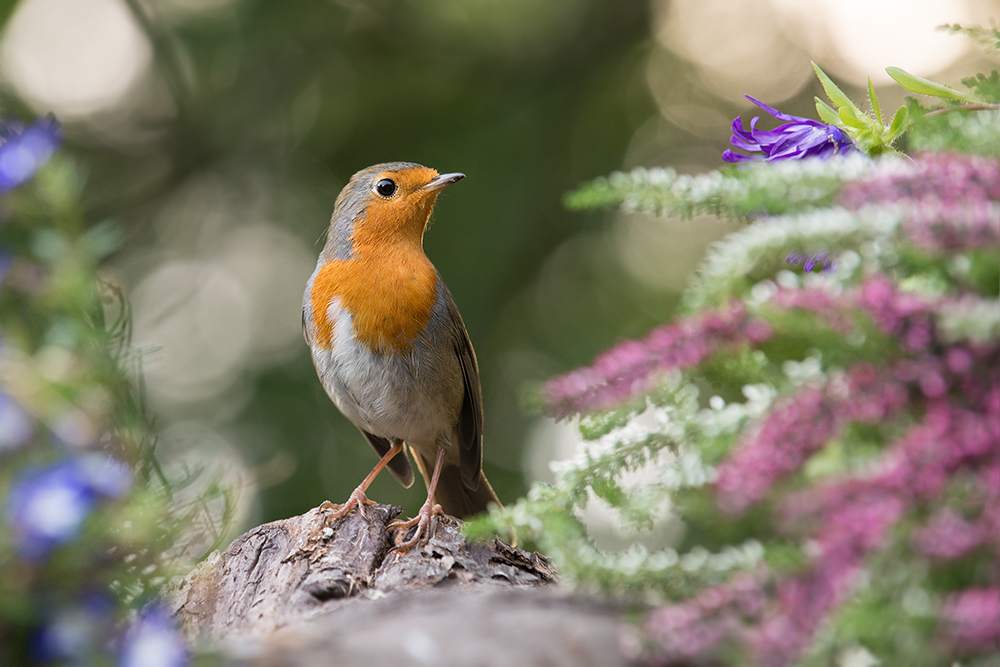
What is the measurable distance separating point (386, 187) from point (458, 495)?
62.7 inches

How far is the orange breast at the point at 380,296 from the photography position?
348 cm

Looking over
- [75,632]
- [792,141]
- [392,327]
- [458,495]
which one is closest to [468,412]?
[458,495]

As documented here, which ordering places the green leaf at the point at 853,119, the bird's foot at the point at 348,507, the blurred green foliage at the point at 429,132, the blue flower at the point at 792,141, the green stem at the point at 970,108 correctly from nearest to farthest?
the green stem at the point at 970,108
the green leaf at the point at 853,119
the blue flower at the point at 792,141
the bird's foot at the point at 348,507
the blurred green foliage at the point at 429,132

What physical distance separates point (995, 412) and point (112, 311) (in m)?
1.59

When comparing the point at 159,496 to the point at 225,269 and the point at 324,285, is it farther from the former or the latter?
the point at 225,269

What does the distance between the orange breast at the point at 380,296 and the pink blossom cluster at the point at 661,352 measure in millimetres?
2330

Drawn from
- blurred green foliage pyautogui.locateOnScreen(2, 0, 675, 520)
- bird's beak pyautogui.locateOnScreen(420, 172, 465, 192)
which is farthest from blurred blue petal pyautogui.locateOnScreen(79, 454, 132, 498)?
blurred green foliage pyautogui.locateOnScreen(2, 0, 675, 520)

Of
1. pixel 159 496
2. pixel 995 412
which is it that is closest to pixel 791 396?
pixel 995 412

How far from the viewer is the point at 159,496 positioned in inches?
58.0

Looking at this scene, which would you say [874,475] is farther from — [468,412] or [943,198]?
[468,412]

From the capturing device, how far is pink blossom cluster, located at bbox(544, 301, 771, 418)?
3.92 feet

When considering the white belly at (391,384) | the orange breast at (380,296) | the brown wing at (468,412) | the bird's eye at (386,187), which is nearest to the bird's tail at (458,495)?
the brown wing at (468,412)

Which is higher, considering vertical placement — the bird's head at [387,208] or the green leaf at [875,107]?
the green leaf at [875,107]

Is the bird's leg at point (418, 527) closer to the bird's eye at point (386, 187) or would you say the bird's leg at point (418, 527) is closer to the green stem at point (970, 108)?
the bird's eye at point (386, 187)
